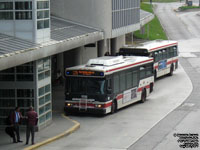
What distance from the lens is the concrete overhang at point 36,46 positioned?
22.3 metres

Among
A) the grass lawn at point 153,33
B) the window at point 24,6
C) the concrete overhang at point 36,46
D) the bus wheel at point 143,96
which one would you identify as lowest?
the grass lawn at point 153,33

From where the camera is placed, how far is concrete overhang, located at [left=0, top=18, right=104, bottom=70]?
2230 centimetres

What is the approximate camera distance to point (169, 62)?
153 ft

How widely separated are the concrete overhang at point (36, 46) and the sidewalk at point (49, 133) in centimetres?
321

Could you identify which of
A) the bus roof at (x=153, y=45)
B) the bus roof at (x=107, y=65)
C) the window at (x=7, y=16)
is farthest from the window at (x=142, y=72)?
the window at (x=7, y=16)

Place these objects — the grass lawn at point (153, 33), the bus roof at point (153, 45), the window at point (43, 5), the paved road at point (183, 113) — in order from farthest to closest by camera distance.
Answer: the grass lawn at point (153, 33)
the bus roof at point (153, 45)
the window at point (43, 5)
the paved road at point (183, 113)

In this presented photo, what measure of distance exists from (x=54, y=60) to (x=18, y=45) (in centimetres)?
1963

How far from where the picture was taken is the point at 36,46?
25.5m

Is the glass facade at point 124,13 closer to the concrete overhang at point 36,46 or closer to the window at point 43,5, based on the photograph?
the concrete overhang at point 36,46

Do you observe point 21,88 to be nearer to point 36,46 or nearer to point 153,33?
point 36,46

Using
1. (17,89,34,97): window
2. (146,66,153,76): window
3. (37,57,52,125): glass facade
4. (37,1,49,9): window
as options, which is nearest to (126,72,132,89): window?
(146,66,153,76): window

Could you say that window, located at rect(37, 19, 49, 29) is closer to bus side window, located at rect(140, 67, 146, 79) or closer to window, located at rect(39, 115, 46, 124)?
window, located at rect(39, 115, 46, 124)

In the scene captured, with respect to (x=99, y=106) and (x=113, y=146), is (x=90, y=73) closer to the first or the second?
(x=99, y=106)

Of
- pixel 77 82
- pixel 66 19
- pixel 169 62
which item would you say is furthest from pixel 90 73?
pixel 169 62
